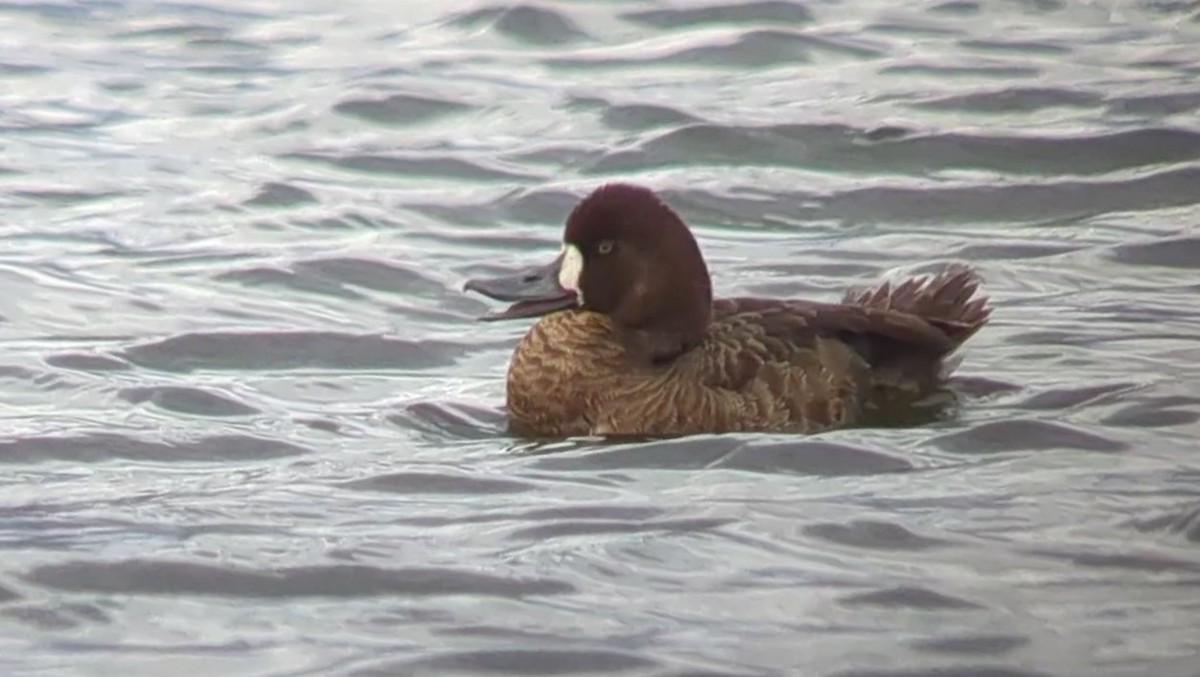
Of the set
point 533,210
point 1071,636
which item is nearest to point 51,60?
point 533,210

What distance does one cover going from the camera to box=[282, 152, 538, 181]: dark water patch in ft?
A: 43.6

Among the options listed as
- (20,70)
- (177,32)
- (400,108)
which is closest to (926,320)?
(400,108)

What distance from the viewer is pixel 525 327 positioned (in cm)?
1076

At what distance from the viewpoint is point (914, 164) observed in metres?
13.4

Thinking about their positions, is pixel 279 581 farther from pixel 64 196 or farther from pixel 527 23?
pixel 527 23

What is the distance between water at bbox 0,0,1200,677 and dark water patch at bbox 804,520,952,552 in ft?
0.09

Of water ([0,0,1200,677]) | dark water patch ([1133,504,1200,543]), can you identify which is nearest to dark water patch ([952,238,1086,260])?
water ([0,0,1200,677])

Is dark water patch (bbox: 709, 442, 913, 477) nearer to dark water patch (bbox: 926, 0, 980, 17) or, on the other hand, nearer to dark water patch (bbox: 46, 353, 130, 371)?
dark water patch (bbox: 46, 353, 130, 371)

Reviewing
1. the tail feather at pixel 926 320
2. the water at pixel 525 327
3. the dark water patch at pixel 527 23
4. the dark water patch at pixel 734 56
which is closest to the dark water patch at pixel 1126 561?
the water at pixel 525 327

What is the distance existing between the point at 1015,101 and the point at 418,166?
309cm

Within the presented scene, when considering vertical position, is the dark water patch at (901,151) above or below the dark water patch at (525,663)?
above

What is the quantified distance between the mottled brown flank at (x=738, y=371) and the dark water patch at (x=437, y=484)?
2.64 ft

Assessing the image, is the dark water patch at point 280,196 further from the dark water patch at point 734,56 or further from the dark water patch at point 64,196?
the dark water patch at point 734,56

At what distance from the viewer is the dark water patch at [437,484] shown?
8.08 meters
